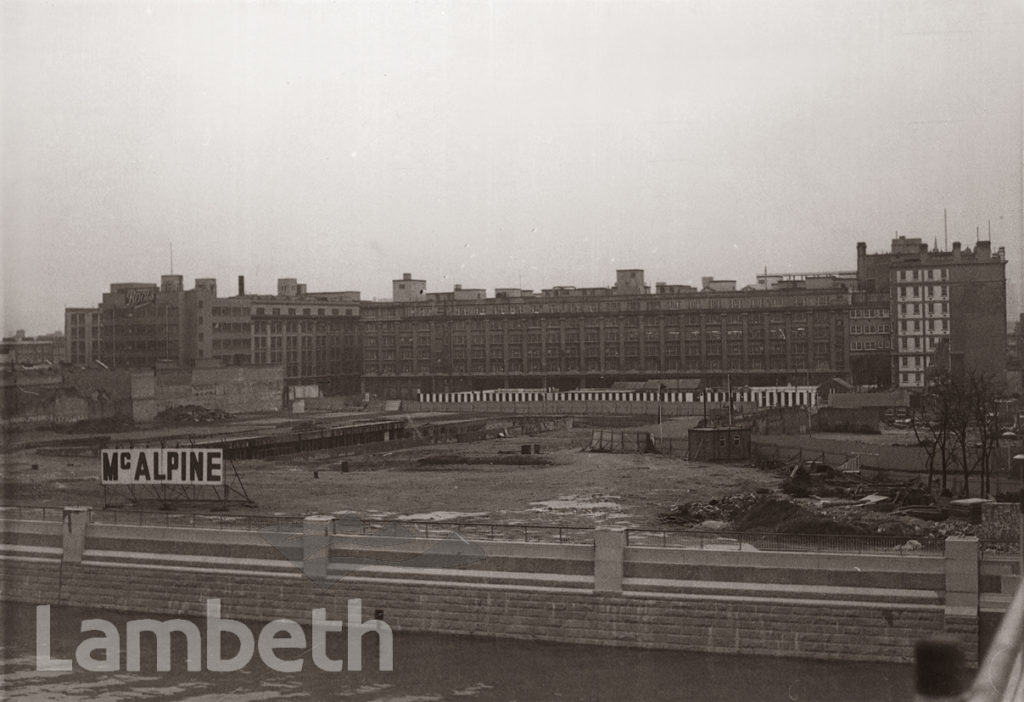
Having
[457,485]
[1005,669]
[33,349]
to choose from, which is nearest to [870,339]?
[457,485]

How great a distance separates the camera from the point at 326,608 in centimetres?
1590

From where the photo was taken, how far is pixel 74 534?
1797 cm

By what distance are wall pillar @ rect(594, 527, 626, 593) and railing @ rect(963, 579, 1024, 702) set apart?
1216 cm

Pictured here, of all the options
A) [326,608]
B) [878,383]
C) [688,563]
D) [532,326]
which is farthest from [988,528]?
[532,326]

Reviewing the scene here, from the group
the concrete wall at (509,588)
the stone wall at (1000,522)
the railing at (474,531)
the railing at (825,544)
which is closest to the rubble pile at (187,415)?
the concrete wall at (509,588)

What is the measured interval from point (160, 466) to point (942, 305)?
1781cm

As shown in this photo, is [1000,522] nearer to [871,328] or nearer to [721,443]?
[721,443]

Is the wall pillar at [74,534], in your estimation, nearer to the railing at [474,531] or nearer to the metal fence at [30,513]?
the metal fence at [30,513]

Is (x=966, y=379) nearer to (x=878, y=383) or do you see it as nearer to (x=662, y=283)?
(x=878, y=383)

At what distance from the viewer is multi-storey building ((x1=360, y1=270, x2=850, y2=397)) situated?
102 ft

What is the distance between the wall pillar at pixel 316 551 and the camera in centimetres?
1608

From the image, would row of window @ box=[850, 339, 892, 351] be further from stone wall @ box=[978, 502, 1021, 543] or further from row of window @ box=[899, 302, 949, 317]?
stone wall @ box=[978, 502, 1021, 543]

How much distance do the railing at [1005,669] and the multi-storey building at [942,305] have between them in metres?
20.8

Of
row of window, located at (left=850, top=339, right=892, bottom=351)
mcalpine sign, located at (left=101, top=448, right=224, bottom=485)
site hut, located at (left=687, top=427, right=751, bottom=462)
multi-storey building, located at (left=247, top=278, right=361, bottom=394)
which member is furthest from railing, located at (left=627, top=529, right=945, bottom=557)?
multi-storey building, located at (left=247, top=278, right=361, bottom=394)
